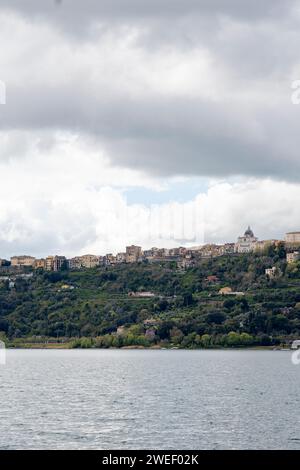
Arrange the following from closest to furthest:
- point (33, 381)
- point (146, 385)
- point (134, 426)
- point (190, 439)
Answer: point (190, 439) → point (134, 426) → point (146, 385) → point (33, 381)

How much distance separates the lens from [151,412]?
8612 cm

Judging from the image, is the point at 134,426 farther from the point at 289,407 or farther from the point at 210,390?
the point at 210,390

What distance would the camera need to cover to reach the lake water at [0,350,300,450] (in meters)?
68.6

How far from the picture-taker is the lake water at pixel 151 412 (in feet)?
225

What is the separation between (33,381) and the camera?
138 m

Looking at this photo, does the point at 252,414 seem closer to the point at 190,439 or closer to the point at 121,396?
the point at 190,439

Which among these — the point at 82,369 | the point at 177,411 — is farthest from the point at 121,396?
the point at 82,369

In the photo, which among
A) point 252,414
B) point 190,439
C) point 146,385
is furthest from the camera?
point 146,385

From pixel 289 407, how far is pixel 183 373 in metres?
61.4

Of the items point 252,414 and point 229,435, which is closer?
point 229,435

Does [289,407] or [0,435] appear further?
[289,407]

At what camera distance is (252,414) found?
281 ft
